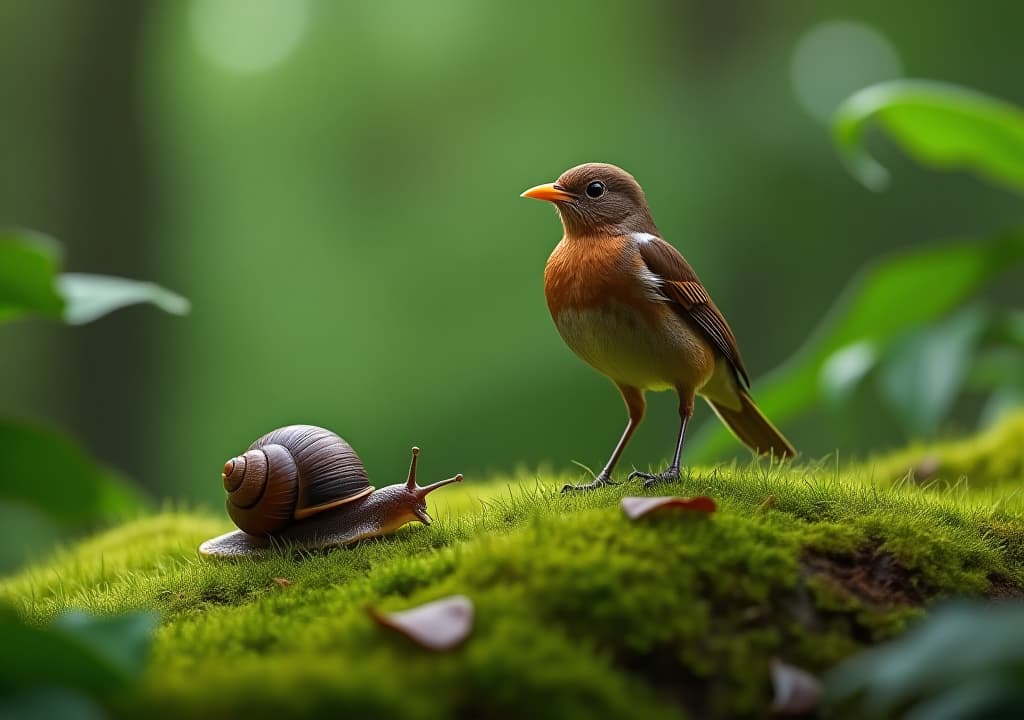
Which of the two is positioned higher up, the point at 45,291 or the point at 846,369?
the point at 45,291

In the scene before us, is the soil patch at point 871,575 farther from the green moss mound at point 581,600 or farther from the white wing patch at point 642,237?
the white wing patch at point 642,237

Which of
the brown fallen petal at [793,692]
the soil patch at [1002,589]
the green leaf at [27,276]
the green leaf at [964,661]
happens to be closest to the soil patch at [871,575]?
the soil patch at [1002,589]

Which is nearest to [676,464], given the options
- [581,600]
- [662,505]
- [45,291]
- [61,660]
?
[662,505]

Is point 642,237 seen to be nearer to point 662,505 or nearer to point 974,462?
point 662,505

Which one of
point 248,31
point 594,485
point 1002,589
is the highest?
point 248,31

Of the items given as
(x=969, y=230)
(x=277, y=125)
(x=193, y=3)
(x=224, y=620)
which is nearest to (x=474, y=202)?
(x=277, y=125)

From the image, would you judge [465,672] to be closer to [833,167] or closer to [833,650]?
[833,650]

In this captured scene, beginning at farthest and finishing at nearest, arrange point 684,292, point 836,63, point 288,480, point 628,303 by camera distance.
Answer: point 836,63 → point 684,292 → point 628,303 → point 288,480
